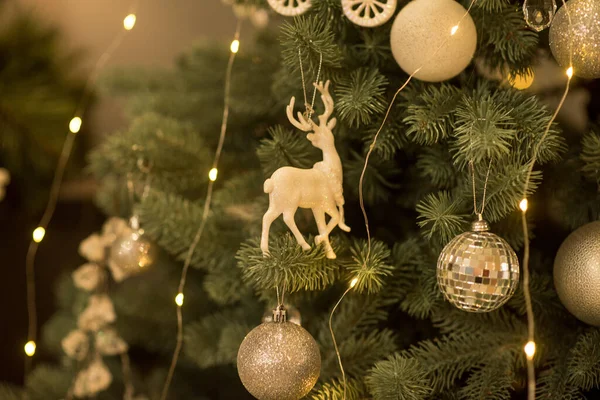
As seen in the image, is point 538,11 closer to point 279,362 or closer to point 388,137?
point 388,137

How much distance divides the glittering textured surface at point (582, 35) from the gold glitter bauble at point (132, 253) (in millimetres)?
543

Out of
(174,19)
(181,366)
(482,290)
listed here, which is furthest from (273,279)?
(174,19)

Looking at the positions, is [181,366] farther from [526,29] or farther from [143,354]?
[526,29]

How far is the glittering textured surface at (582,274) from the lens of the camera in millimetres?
609

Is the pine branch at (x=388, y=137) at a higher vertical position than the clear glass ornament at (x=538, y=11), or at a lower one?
lower

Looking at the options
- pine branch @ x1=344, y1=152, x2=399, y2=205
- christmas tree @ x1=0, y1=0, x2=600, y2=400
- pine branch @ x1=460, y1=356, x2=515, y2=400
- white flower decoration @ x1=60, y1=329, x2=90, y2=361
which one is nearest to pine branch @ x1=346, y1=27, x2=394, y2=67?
christmas tree @ x1=0, y1=0, x2=600, y2=400

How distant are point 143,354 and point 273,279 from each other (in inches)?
26.1

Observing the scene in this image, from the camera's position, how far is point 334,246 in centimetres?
65

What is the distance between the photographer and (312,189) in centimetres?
60

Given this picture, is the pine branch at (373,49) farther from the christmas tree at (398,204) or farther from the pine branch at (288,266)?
the pine branch at (288,266)

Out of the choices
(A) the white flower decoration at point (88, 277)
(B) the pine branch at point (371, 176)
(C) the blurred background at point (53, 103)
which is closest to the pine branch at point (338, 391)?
(B) the pine branch at point (371, 176)

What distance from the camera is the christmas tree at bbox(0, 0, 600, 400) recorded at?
60 cm

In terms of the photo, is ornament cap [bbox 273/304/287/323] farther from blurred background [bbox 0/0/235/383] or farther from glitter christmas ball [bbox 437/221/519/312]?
blurred background [bbox 0/0/235/383]

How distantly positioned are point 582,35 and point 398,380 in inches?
14.1
